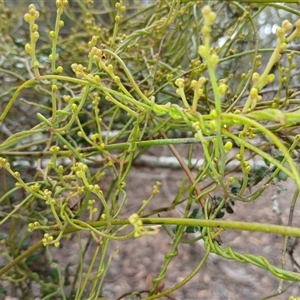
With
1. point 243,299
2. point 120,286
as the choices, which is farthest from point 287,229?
point 120,286

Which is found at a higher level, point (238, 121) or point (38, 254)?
point (238, 121)

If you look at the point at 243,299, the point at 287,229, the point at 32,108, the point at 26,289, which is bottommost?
the point at 26,289

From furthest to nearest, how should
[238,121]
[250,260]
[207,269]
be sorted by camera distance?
[207,269] → [250,260] → [238,121]

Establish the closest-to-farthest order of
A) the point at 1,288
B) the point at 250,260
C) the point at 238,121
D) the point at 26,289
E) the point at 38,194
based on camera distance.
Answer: the point at 238,121, the point at 250,260, the point at 38,194, the point at 1,288, the point at 26,289

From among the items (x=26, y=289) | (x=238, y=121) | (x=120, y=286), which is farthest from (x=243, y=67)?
(x=238, y=121)

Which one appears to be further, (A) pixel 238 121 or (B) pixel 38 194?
(B) pixel 38 194

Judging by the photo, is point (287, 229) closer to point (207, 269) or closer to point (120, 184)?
point (120, 184)

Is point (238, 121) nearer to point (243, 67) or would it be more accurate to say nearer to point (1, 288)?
point (1, 288)

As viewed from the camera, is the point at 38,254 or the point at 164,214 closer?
the point at 38,254

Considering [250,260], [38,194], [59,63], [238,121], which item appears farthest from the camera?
[59,63]
